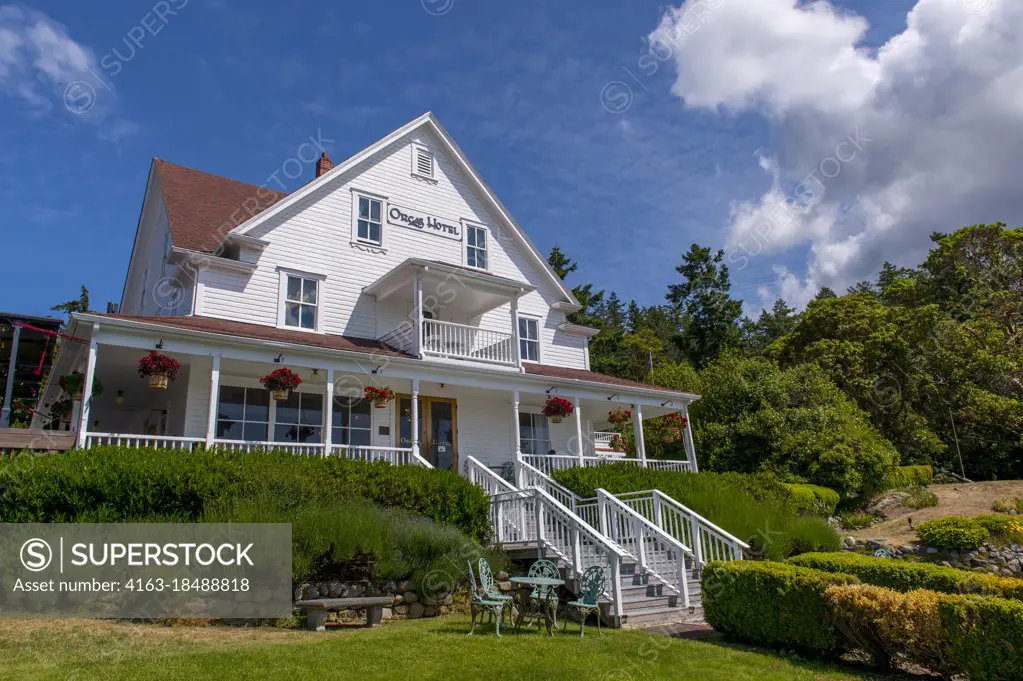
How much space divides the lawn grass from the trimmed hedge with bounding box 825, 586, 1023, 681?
476 mm

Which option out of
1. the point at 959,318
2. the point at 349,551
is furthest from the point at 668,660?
the point at 959,318

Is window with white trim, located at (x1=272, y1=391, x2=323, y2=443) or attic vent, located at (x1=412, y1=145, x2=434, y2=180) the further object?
attic vent, located at (x1=412, y1=145, x2=434, y2=180)

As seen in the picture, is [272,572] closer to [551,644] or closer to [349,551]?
[349,551]

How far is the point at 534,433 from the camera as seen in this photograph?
2120cm

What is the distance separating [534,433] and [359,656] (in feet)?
45.2

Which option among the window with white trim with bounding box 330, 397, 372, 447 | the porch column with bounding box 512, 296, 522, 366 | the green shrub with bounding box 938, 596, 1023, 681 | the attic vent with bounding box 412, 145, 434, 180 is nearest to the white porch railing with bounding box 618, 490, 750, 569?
the green shrub with bounding box 938, 596, 1023, 681

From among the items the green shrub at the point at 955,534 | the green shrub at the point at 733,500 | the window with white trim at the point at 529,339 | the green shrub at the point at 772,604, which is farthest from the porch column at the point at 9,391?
the green shrub at the point at 955,534

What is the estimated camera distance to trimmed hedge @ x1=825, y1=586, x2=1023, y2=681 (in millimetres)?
6574

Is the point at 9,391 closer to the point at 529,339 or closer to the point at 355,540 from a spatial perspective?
the point at 355,540

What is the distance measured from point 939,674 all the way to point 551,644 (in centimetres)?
421

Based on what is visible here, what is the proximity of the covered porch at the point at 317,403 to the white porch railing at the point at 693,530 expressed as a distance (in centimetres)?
386

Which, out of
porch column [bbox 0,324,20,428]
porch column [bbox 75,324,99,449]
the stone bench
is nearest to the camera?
the stone bench

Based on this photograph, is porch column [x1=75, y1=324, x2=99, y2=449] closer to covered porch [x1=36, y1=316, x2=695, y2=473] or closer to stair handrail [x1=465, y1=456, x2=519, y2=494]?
covered porch [x1=36, y1=316, x2=695, y2=473]

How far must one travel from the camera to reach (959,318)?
41281mm
